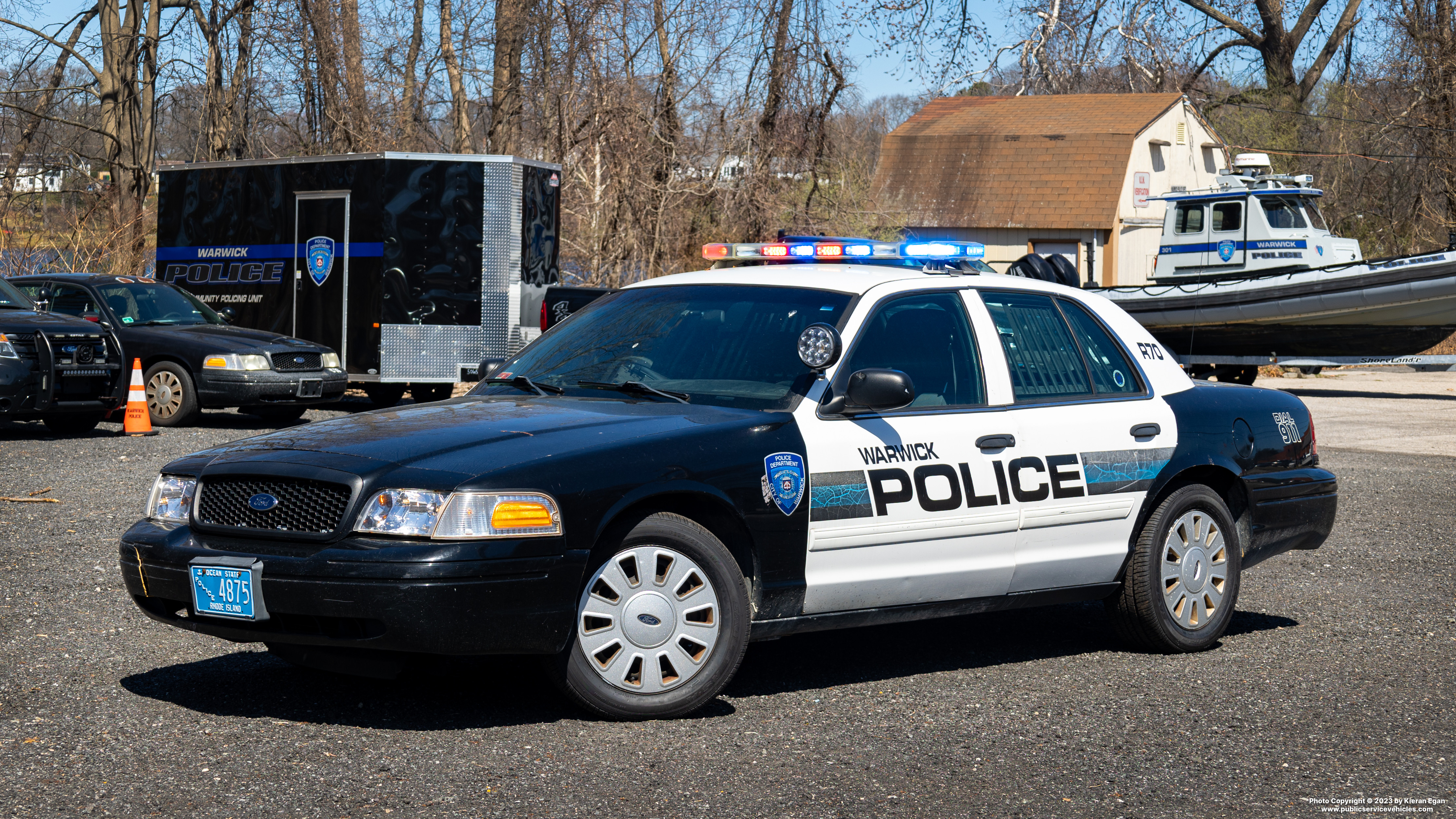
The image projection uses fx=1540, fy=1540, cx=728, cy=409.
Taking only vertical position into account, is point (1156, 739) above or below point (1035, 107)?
below

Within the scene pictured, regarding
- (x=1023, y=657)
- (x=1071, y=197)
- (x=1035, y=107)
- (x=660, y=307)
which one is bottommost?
(x=1023, y=657)

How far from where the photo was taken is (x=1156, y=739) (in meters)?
4.98

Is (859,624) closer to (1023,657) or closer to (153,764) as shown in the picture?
(1023,657)

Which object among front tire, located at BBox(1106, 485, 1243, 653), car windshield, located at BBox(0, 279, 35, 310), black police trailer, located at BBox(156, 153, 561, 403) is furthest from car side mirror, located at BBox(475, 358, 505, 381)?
black police trailer, located at BBox(156, 153, 561, 403)

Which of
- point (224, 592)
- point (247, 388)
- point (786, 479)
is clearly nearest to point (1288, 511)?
point (786, 479)

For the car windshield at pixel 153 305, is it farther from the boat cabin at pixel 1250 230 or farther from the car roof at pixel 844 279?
the boat cabin at pixel 1250 230

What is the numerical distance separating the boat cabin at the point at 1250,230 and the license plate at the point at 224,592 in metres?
21.2

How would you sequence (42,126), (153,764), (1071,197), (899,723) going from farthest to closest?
1. (1071,197)
2. (42,126)
3. (899,723)
4. (153,764)

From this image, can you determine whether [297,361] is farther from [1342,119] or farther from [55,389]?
[1342,119]

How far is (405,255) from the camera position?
16.8m

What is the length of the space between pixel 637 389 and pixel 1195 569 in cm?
252

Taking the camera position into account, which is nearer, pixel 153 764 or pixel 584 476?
pixel 153 764

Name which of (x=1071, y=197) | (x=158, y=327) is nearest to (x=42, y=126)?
(x=158, y=327)

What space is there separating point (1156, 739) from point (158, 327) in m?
12.9
